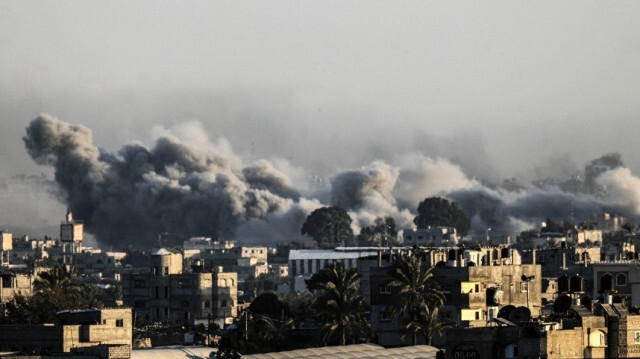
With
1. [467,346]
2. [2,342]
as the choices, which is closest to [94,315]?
[2,342]

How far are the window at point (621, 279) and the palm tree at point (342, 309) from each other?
20.1 meters

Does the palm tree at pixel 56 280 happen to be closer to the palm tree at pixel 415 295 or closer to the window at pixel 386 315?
the window at pixel 386 315

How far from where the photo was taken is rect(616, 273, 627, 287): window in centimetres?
15706

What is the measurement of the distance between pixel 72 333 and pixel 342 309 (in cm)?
2447

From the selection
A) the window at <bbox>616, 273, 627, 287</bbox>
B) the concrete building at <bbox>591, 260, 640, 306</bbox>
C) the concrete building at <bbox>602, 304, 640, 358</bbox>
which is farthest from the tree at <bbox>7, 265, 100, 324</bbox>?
the concrete building at <bbox>602, 304, 640, 358</bbox>

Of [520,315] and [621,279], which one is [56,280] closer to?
[621,279]

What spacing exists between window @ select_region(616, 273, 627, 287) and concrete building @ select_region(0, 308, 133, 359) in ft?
129

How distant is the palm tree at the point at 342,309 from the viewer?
482ft

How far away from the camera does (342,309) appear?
147 meters

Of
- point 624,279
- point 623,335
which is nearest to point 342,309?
point 624,279

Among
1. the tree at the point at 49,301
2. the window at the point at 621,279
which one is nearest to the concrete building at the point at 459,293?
the window at the point at 621,279

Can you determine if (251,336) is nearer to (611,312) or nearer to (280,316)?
(280,316)

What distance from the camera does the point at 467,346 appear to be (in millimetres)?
87812

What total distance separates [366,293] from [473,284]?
12.8 metres
